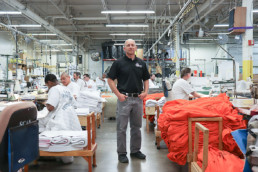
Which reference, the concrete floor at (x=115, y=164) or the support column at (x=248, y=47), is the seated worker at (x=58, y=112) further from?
the support column at (x=248, y=47)

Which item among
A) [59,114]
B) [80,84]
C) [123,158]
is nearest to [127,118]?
[123,158]

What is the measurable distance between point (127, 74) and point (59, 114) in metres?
1.05

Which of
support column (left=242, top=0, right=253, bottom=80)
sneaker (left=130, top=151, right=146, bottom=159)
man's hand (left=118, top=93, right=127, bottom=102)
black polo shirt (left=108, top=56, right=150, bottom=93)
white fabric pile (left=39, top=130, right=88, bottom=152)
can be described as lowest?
sneaker (left=130, top=151, right=146, bottom=159)

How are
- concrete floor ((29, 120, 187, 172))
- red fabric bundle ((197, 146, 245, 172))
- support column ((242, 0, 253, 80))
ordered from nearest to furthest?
1. red fabric bundle ((197, 146, 245, 172))
2. concrete floor ((29, 120, 187, 172))
3. support column ((242, 0, 253, 80))

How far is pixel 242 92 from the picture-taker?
362cm

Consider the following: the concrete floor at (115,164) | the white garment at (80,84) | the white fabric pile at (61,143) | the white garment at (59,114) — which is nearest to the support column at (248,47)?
the concrete floor at (115,164)

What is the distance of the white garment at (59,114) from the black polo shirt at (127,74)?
2.29 ft

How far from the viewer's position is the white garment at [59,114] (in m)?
3.23

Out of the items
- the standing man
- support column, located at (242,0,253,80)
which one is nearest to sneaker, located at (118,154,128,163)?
the standing man

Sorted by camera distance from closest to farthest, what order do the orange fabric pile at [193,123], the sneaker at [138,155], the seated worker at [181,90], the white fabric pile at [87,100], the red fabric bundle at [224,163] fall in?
the red fabric bundle at [224,163] < the orange fabric pile at [193,123] < the sneaker at [138,155] < the seated worker at [181,90] < the white fabric pile at [87,100]

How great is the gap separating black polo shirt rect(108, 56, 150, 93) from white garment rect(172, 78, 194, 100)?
3.94ft

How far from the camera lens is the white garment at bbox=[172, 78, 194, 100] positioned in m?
4.32

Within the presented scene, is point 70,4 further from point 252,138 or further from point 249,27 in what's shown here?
point 252,138

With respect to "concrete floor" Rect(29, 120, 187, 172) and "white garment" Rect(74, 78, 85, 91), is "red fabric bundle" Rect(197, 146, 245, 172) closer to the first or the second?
"concrete floor" Rect(29, 120, 187, 172)
